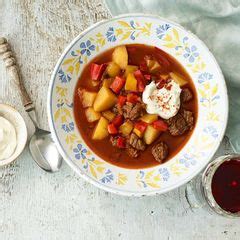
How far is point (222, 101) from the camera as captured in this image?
86.8 inches

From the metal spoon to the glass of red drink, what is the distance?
0.69 m

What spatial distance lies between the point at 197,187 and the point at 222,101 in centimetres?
43

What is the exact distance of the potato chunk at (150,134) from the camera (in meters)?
2.24

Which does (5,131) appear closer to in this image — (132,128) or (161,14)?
(132,128)

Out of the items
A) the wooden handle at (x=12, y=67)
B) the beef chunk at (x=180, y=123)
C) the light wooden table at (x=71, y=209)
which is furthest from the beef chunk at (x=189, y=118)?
the wooden handle at (x=12, y=67)

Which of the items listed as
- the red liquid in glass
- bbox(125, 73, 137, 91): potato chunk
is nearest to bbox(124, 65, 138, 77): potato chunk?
bbox(125, 73, 137, 91): potato chunk

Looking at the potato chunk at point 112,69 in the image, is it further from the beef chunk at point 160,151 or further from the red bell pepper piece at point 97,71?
the beef chunk at point 160,151

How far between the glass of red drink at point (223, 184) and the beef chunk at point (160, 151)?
204 mm

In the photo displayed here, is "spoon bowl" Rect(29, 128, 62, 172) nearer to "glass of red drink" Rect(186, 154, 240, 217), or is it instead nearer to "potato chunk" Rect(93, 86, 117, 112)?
"potato chunk" Rect(93, 86, 117, 112)

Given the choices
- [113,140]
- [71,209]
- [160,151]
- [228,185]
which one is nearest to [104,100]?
[113,140]

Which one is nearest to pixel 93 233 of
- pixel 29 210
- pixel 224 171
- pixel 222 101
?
pixel 29 210

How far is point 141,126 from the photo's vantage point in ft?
7.32

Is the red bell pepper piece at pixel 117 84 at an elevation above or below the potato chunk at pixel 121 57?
below

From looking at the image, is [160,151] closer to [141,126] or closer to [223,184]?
[141,126]
